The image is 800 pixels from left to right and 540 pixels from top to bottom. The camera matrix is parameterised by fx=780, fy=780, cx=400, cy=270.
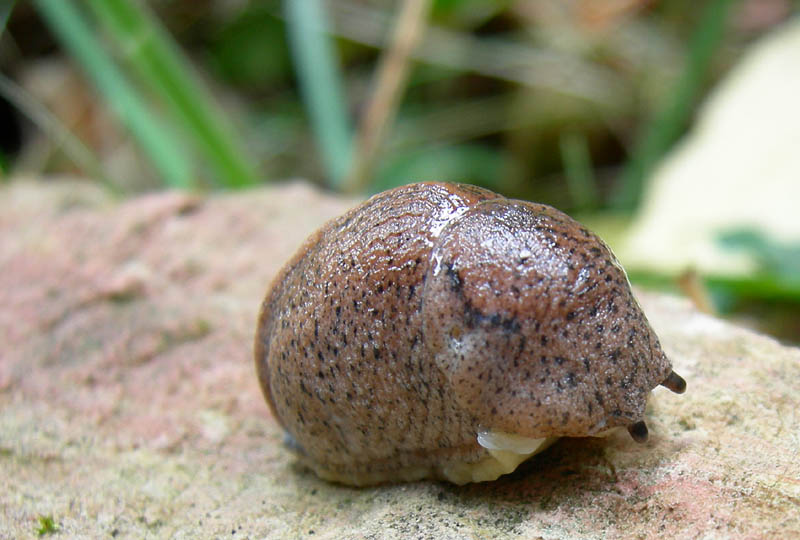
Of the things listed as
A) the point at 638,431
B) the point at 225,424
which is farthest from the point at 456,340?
the point at 225,424

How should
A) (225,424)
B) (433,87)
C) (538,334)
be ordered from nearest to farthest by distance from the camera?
(538,334), (225,424), (433,87)

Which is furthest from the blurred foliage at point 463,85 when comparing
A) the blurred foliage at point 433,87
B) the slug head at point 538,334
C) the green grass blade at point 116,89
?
the slug head at point 538,334

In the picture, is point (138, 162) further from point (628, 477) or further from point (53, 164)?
point (628, 477)

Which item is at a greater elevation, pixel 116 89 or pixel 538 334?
pixel 116 89

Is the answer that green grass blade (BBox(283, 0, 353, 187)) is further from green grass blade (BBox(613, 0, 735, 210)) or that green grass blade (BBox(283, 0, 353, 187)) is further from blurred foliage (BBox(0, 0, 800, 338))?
green grass blade (BBox(613, 0, 735, 210))

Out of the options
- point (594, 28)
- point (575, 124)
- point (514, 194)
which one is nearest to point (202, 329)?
point (514, 194)

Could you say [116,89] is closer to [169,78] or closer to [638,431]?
[169,78]
